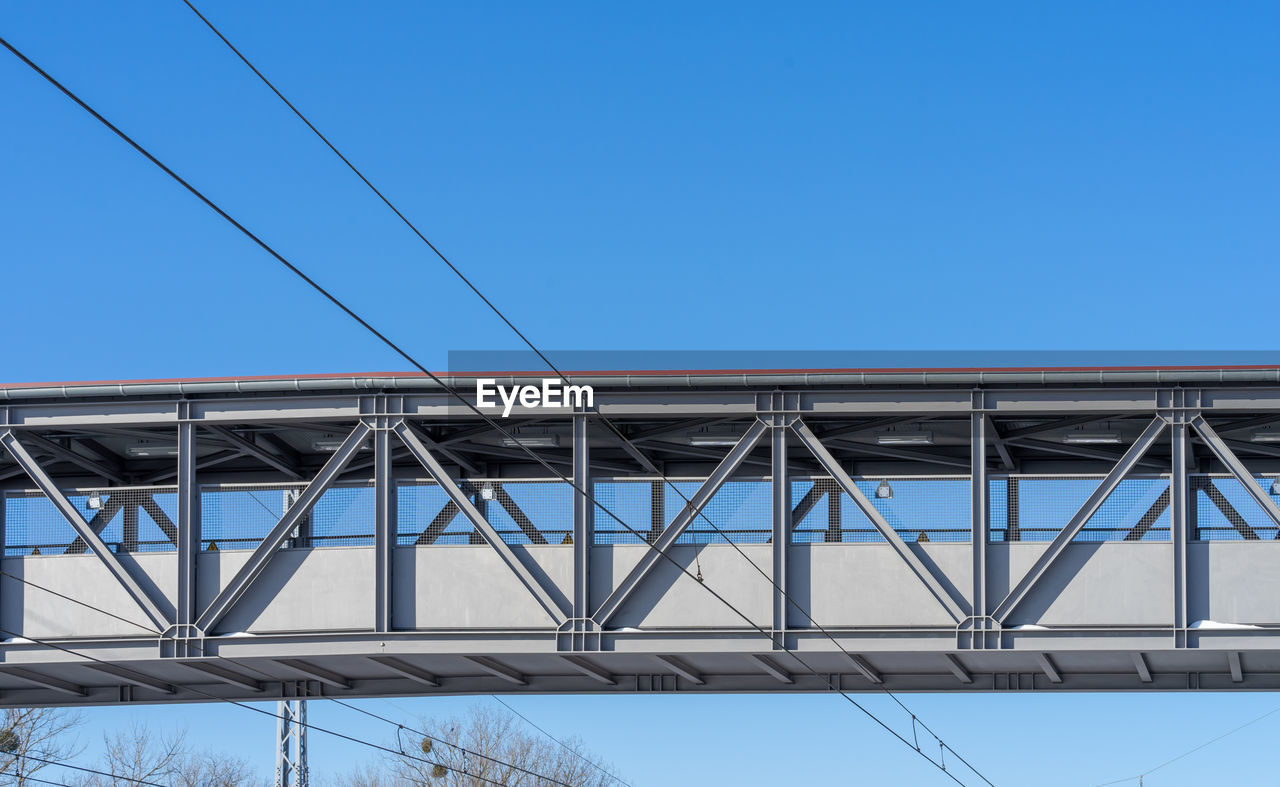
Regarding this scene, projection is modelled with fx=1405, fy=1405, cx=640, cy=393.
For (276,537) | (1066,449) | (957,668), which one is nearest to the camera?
(276,537)

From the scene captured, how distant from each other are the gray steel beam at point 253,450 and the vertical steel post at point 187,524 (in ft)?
1.50

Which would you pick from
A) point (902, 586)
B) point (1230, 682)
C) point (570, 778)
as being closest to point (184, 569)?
point (902, 586)

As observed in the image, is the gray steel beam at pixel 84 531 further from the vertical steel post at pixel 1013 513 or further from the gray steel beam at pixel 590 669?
the vertical steel post at pixel 1013 513

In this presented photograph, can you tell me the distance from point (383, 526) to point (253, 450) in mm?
4935

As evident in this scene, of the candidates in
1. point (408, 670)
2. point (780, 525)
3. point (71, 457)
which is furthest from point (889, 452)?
point (71, 457)

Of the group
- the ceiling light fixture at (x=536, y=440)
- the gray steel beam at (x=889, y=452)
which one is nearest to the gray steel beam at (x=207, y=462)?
the ceiling light fixture at (x=536, y=440)

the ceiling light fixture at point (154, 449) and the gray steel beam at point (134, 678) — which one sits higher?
the ceiling light fixture at point (154, 449)

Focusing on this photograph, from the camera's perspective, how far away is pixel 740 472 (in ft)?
93.5

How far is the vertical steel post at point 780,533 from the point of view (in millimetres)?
20000

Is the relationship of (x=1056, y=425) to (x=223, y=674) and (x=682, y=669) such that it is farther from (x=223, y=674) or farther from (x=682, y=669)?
(x=223, y=674)

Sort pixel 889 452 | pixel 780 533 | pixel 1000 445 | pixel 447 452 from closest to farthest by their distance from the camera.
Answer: pixel 780 533, pixel 1000 445, pixel 889 452, pixel 447 452

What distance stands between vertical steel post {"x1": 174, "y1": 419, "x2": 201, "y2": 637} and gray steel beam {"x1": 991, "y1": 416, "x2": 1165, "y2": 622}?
1159 centimetres

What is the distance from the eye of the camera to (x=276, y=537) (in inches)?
803

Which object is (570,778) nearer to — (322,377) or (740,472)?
(740,472)
